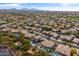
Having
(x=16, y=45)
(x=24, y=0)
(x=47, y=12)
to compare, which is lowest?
(x=16, y=45)

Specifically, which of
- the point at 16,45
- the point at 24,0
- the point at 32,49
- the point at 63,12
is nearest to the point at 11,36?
the point at 16,45

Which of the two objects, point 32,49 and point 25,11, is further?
point 25,11

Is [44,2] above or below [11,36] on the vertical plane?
above

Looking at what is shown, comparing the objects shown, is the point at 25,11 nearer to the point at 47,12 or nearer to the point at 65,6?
the point at 47,12

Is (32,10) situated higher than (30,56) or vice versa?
(32,10)

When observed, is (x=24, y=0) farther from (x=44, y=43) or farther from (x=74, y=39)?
(x=74, y=39)

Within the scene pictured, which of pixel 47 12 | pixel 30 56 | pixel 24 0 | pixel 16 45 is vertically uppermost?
pixel 24 0

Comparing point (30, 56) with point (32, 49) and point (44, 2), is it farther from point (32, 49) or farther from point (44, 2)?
point (44, 2)
